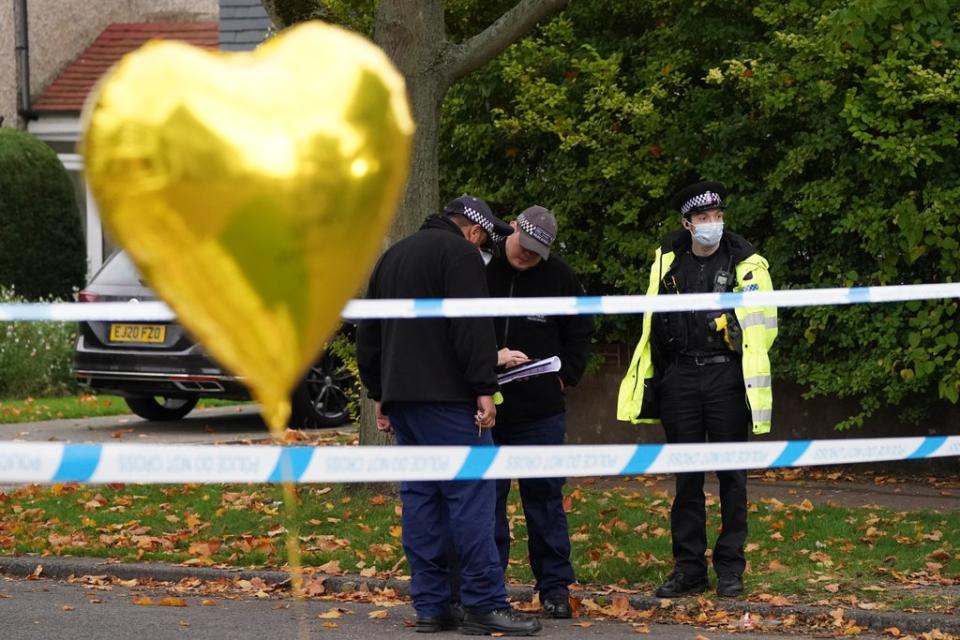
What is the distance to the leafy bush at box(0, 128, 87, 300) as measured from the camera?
18922 mm

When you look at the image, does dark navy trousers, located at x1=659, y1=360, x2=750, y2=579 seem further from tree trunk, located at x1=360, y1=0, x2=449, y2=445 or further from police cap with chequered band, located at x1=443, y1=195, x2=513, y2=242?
tree trunk, located at x1=360, y1=0, x2=449, y2=445

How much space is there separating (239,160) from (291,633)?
15.6 feet

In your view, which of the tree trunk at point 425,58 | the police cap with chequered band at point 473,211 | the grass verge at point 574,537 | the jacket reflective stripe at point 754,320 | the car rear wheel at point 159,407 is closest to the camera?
the police cap with chequered band at point 473,211

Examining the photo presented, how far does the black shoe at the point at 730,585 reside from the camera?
7.20m

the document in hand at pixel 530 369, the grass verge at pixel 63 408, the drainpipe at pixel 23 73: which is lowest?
the grass verge at pixel 63 408

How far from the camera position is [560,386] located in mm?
7016

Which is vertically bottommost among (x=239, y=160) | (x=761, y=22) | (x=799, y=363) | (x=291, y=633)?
(x=291, y=633)

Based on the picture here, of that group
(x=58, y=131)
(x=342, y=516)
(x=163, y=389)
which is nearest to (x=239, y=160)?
(x=342, y=516)

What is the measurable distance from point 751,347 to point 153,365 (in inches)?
255

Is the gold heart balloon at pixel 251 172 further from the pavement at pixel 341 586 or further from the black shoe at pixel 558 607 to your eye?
the black shoe at pixel 558 607

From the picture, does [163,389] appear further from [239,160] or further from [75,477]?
[239,160]

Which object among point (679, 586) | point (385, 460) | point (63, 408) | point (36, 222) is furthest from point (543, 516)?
point (36, 222)

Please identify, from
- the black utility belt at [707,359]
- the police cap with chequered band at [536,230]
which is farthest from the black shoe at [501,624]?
the police cap with chequered band at [536,230]

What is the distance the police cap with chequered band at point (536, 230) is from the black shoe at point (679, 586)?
1.78 m
